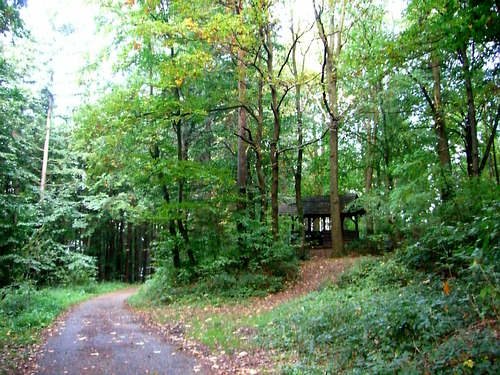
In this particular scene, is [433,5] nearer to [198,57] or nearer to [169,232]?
[198,57]

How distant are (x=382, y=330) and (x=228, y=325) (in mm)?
4511

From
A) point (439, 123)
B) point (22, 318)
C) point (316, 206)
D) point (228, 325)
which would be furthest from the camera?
point (316, 206)

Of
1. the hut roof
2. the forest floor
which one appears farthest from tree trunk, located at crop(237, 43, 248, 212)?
the hut roof

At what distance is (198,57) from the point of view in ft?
38.2

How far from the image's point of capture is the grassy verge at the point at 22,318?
24.6ft

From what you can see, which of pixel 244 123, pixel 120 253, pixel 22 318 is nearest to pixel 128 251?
pixel 120 253

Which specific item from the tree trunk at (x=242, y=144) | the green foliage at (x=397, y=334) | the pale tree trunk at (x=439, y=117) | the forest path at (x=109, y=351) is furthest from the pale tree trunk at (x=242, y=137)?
the green foliage at (x=397, y=334)

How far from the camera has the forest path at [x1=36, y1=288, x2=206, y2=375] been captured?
251 inches

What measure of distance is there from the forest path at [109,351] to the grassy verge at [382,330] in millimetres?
927

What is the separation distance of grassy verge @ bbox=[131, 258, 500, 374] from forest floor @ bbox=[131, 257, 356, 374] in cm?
5

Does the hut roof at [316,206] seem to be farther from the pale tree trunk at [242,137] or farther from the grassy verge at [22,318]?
the grassy verge at [22,318]

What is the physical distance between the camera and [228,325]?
29.9ft

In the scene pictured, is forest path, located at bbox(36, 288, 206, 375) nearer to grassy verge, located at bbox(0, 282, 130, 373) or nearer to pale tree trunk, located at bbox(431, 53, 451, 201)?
grassy verge, located at bbox(0, 282, 130, 373)

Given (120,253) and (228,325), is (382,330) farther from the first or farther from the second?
(120,253)
